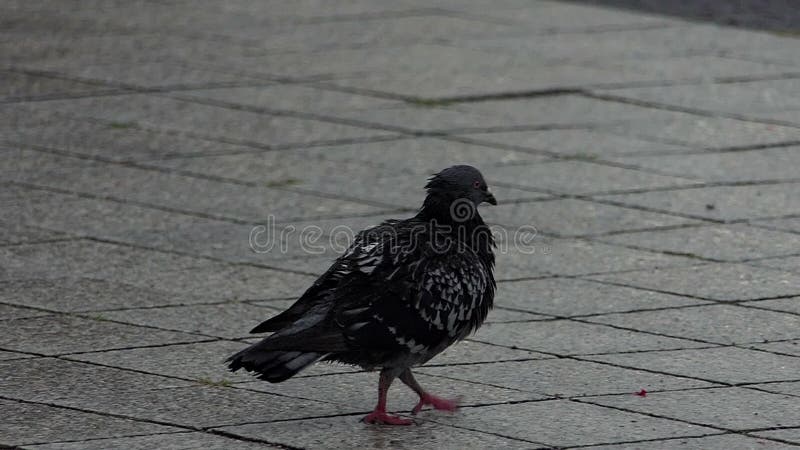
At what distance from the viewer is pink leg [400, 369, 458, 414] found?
16.1 feet

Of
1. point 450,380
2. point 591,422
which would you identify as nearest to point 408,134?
point 450,380

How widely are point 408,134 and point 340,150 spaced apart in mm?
520

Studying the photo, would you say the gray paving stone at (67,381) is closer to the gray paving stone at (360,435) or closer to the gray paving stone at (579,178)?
the gray paving stone at (360,435)

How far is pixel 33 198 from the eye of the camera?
24.9ft

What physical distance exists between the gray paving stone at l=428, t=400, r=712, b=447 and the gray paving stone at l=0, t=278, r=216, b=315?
1.72m

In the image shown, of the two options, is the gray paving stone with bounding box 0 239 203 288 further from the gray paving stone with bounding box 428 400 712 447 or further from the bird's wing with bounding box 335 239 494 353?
the gray paving stone with bounding box 428 400 712 447

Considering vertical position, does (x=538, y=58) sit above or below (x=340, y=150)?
above

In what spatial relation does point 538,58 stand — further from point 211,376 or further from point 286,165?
point 211,376

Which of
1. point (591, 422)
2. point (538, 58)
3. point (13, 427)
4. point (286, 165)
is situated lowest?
point (13, 427)

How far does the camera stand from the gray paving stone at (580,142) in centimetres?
835

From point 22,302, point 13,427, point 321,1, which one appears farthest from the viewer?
Answer: point 321,1

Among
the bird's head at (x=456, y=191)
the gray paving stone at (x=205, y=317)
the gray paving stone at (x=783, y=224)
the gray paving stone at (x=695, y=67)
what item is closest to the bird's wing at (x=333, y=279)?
the bird's head at (x=456, y=191)

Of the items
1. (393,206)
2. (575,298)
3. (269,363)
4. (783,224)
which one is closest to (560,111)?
(393,206)

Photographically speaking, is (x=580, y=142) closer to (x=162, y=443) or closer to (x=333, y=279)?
(x=333, y=279)
